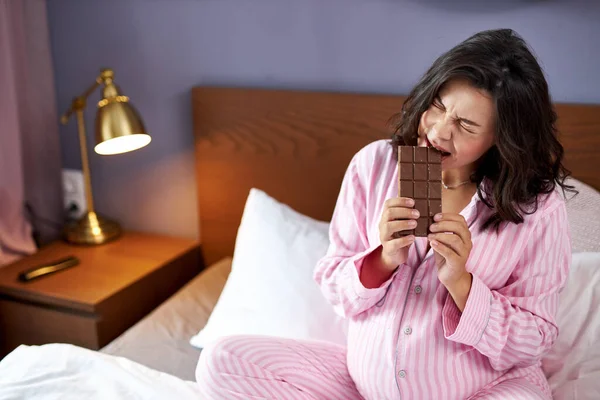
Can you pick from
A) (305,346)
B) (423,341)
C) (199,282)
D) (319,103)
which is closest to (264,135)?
(319,103)

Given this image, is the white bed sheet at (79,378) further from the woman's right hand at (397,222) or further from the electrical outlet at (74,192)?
the electrical outlet at (74,192)

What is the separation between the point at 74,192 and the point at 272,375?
4.69ft

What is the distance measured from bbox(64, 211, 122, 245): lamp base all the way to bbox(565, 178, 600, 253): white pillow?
58.7 inches

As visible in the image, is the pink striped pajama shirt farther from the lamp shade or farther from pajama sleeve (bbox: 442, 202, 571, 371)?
the lamp shade

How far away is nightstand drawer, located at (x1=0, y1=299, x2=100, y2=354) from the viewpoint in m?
1.89

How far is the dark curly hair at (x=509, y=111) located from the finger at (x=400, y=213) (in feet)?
0.66

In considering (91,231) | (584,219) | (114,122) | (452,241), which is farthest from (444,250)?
(91,231)

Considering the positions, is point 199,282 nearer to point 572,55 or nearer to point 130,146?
point 130,146

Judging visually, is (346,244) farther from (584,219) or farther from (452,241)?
(584,219)

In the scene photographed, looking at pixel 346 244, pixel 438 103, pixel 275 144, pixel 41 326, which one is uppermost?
pixel 438 103

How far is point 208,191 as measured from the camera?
221 cm

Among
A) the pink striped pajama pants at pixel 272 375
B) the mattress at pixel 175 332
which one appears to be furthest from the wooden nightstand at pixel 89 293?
the pink striped pajama pants at pixel 272 375

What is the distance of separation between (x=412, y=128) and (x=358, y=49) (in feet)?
2.30

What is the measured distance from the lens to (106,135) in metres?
1.90
